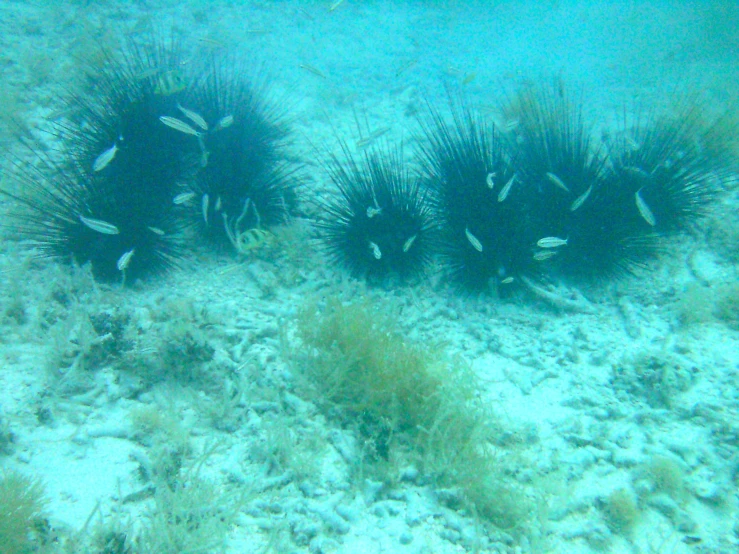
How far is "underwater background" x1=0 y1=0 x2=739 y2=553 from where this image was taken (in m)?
2.50

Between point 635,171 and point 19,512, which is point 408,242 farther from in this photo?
point 19,512

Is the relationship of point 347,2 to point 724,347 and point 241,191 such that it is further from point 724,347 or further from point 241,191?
point 724,347

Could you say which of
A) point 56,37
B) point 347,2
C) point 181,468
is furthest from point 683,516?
point 347,2

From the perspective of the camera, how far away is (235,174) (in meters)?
4.81

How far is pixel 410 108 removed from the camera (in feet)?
29.6

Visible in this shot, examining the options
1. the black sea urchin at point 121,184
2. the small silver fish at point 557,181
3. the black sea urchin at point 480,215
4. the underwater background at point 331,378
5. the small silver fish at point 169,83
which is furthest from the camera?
the small silver fish at point 169,83

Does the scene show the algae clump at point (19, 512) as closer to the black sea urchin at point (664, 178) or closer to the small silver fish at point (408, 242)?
the small silver fish at point (408, 242)

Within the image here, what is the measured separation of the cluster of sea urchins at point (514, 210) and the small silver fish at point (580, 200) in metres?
0.04

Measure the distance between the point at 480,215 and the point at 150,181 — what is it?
12.2 feet

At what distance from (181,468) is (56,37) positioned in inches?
376

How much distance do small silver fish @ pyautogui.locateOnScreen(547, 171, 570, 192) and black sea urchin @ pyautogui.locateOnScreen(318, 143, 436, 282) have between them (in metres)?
1.41

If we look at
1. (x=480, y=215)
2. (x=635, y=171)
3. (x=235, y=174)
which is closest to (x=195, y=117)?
(x=235, y=174)

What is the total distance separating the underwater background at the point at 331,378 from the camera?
8.20ft

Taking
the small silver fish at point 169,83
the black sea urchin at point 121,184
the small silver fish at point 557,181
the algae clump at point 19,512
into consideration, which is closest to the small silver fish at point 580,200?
the small silver fish at point 557,181
